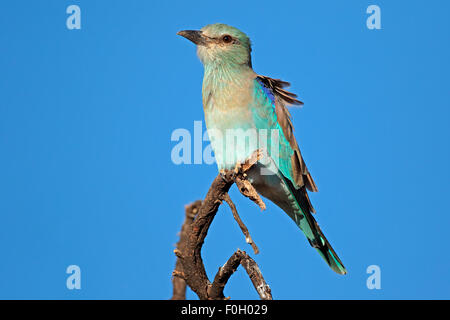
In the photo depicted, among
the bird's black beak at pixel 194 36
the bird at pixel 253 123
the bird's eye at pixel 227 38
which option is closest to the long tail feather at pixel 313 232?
the bird at pixel 253 123

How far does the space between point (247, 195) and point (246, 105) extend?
3.45ft

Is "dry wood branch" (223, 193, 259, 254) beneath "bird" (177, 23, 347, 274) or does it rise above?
beneath

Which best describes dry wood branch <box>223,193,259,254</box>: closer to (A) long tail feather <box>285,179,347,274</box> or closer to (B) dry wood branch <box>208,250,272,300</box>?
(B) dry wood branch <box>208,250,272,300</box>

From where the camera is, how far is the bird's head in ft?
17.2

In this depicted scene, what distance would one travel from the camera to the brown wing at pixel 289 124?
17.1 ft

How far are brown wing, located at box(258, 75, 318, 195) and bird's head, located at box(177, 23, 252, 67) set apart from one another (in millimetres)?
314

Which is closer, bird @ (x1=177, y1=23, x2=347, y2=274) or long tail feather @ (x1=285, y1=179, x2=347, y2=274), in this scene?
bird @ (x1=177, y1=23, x2=347, y2=274)

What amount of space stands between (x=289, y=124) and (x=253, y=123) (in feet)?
1.60

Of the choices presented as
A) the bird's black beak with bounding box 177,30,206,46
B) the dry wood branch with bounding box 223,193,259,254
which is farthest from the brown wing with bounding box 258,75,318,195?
the dry wood branch with bounding box 223,193,259,254

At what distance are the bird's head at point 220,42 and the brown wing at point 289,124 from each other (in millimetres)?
314

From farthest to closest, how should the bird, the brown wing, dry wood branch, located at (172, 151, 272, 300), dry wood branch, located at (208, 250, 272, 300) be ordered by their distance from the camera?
the brown wing < the bird < dry wood branch, located at (172, 151, 272, 300) < dry wood branch, located at (208, 250, 272, 300)
